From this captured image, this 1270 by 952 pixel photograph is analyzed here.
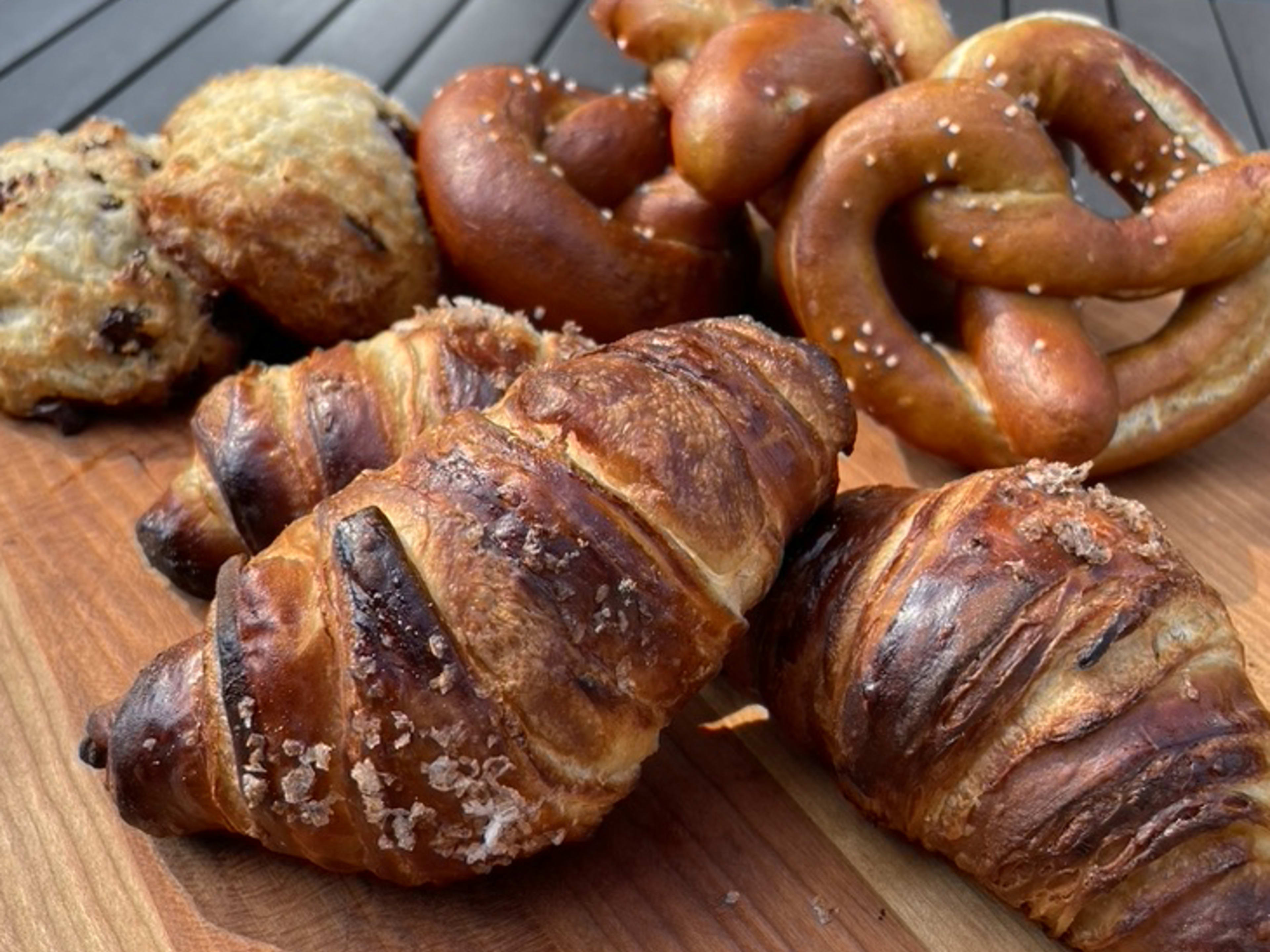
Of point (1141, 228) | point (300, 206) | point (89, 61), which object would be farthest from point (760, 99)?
point (89, 61)

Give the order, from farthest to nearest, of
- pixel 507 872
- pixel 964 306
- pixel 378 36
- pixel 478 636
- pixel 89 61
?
pixel 378 36 → pixel 89 61 → pixel 964 306 → pixel 507 872 → pixel 478 636

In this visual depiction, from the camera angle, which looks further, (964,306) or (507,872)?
(964,306)

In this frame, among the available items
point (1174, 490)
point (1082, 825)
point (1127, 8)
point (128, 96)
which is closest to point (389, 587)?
point (1082, 825)

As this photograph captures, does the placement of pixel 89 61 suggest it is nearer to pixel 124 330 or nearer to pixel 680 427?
pixel 124 330

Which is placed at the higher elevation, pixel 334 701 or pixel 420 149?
pixel 420 149

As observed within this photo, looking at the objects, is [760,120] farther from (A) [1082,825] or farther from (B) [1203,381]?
(A) [1082,825]

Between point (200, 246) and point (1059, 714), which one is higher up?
point (200, 246)

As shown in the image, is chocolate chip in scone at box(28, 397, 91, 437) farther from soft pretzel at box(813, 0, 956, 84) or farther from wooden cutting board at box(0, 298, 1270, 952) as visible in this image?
soft pretzel at box(813, 0, 956, 84)
